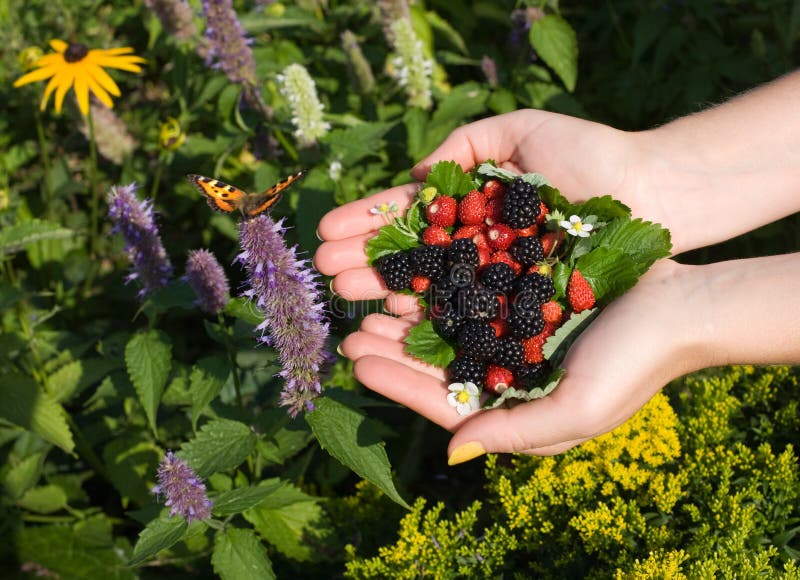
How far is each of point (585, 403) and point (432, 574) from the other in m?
0.93

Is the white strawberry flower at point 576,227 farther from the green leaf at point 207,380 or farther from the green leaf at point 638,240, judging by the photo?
the green leaf at point 207,380

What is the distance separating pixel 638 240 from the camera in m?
2.73

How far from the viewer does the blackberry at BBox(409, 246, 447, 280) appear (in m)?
2.83

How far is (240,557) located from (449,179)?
1684 millimetres

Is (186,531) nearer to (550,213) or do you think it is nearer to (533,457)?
(533,457)

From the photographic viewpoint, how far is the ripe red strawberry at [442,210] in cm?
304

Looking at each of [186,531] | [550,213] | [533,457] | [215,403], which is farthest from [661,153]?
[186,531]

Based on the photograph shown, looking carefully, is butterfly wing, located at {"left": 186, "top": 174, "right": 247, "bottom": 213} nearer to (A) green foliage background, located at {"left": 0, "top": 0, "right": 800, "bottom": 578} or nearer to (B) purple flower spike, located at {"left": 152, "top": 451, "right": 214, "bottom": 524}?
(A) green foliage background, located at {"left": 0, "top": 0, "right": 800, "bottom": 578}

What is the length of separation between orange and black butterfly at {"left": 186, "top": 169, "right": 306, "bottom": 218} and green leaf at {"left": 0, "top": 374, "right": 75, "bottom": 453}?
1250 mm

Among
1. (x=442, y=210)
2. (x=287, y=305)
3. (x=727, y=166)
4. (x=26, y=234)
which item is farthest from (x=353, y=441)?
(x=727, y=166)

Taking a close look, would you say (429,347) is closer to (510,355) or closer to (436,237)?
(510,355)

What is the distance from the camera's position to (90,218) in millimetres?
4539

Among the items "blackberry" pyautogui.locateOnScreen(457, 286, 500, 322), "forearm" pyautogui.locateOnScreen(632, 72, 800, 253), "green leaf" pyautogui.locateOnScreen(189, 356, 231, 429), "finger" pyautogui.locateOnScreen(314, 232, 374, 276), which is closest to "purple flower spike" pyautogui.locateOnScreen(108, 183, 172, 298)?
"green leaf" pyautogui.locateOnScreen(189, 356, 231, 429)

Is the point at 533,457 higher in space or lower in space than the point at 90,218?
lower
